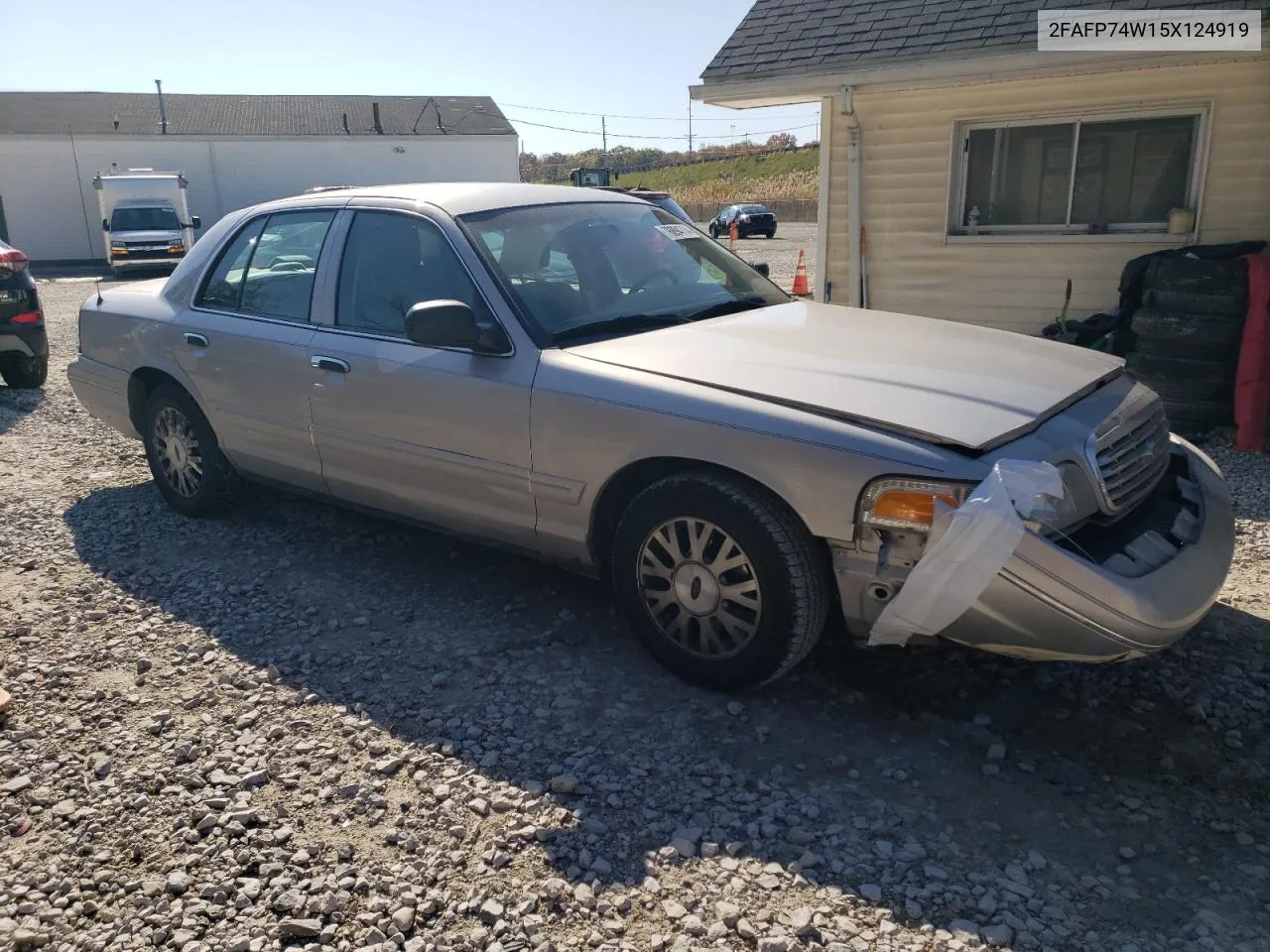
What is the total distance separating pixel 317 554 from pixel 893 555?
3.05m

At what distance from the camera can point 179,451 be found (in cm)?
534

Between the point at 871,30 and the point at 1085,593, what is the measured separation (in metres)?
7.12

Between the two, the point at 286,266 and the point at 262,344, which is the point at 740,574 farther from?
the point at 286,266

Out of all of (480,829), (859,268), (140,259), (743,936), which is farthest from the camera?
(140,259)

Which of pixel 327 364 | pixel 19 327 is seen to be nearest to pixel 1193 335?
pixel 327 364

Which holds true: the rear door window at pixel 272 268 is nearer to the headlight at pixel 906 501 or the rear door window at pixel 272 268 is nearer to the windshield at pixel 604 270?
the windshield at pixel 604 270

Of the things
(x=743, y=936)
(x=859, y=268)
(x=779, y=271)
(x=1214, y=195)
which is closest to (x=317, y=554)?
(x=743, y=936)

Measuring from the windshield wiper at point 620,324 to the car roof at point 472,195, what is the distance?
2.55ft

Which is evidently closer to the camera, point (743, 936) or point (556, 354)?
point (743, 936)

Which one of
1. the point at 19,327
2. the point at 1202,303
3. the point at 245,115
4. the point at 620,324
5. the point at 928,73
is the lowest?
the point at 19,327

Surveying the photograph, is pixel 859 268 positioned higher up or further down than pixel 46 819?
higher up

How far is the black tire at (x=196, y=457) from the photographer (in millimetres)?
5172

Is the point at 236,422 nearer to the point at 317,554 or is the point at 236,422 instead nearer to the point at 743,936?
the point at 317,554

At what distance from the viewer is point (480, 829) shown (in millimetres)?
2824
